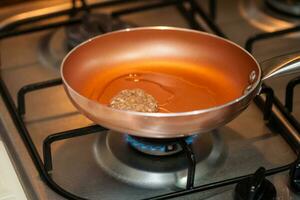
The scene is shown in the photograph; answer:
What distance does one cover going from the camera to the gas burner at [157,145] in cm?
68

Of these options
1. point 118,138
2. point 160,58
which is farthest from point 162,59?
point 118,138

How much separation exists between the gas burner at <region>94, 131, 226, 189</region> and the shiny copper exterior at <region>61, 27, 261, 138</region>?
71 mm

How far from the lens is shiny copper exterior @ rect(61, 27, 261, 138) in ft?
2.01

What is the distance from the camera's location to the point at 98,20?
3.06ft

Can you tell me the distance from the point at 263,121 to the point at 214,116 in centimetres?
17

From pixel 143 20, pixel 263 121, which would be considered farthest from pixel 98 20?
pixel 263 121

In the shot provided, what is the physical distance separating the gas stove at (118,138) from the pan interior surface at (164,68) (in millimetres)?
42

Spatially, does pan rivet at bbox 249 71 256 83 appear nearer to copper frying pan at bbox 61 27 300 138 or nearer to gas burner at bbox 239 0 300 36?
copper frying pan at bbox 61 27 300 138

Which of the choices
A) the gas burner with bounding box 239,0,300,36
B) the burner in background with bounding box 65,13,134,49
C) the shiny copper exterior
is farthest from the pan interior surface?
the gas burner with bounding box 239,0,300,36

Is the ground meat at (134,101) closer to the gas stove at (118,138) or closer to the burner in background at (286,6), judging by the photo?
the gas stove at (118,138)

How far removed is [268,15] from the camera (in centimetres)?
101

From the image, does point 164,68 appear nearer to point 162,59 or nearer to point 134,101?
point 162,59

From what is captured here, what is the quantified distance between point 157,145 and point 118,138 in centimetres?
7

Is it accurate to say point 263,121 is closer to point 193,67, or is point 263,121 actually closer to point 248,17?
point 193,67
